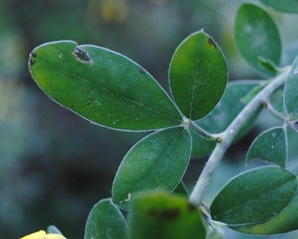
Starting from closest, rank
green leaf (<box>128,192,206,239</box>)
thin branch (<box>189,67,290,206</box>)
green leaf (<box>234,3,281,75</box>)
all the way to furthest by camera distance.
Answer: green leaf (<box>128,192,206,239</box>) < thin branch (<box>189,67,290,206</box>) < green leaf (<box>234,3,281,75</box>)

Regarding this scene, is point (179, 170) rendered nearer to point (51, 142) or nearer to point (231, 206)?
point (231, 206)

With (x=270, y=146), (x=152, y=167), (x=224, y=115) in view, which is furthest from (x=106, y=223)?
(x=224, y=115)

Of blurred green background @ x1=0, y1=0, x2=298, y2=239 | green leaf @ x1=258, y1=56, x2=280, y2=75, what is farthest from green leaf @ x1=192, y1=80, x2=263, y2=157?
blurred green background @ x1=0, y1=0, x2=298, y2=239

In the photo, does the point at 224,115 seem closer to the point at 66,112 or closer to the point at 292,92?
the point at 292,92

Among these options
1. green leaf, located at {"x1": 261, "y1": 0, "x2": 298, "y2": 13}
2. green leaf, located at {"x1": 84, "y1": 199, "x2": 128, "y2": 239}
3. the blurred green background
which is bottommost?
Answer: the blurred green background

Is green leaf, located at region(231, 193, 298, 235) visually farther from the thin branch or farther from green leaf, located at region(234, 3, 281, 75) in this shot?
green leaf, located at region(234, 3, 281, 75)
